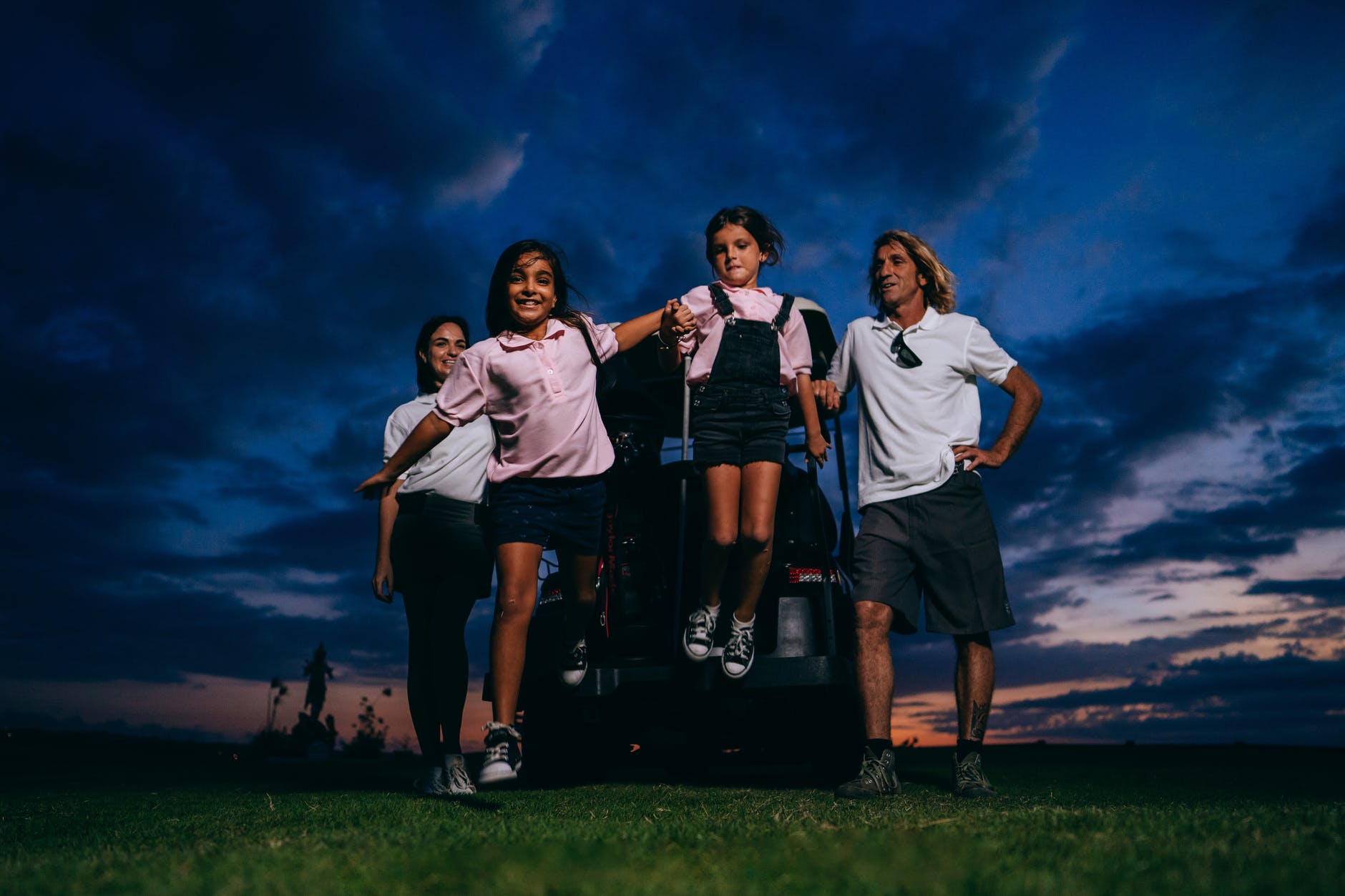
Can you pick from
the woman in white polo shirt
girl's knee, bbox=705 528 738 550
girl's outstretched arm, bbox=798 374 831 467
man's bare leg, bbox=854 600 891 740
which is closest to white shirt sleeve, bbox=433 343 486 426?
the woman in white polo shirt

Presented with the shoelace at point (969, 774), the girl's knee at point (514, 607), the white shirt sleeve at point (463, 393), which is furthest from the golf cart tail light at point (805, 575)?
the white shirt sleeve at point (463, 393)

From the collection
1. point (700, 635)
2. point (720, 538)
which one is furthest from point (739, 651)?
point (720, 538)

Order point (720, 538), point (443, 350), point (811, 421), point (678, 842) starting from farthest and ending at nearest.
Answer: point (443, 350), point (811, 421), point (720, 538), point (678, 842)

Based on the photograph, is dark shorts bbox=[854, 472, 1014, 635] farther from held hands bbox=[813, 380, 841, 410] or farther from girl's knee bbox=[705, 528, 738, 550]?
girl's knee bbox=[705, 528, 738, 550]

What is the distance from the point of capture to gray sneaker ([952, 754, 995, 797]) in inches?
172

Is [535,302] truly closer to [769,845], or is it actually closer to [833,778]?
[769,845]

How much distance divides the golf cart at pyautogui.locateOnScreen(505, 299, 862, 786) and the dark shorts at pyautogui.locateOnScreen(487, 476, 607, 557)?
70 cm

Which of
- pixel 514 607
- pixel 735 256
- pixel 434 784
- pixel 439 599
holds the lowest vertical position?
pixel 434 784

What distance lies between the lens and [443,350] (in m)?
5.15

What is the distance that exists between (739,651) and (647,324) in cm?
165

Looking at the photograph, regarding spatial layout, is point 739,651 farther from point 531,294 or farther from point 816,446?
point 531,294

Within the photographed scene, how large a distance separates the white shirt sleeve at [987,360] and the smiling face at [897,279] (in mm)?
390

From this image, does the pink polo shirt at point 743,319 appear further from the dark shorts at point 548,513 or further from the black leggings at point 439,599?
the black leggings at point 439,599

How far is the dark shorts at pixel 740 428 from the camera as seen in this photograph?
4.32 meters
